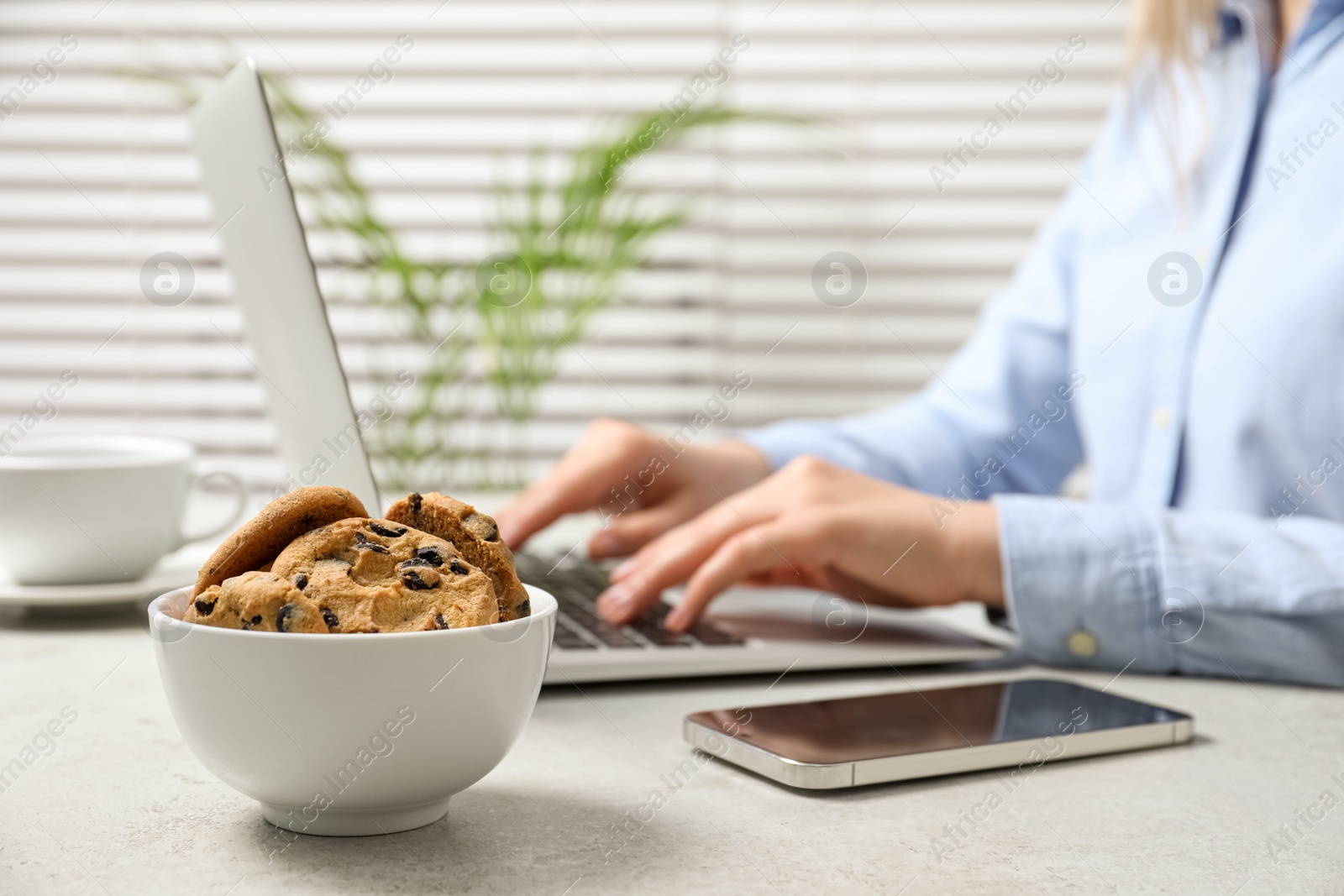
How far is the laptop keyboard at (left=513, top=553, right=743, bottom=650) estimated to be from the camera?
65 centimetres

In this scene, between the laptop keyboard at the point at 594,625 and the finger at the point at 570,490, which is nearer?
the laptop keyboard at the point at 594,625

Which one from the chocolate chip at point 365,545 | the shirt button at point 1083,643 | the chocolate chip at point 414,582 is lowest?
the shirt button at point 1083,643

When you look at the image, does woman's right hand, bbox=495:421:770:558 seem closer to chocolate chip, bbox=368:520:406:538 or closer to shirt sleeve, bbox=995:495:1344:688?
shirt sleeve, bbox=995:495:1344:688

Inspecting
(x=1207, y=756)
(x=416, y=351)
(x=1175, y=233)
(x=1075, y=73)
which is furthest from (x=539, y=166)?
(x=1207, y=756)

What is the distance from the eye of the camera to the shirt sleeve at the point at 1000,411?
111 centimetres

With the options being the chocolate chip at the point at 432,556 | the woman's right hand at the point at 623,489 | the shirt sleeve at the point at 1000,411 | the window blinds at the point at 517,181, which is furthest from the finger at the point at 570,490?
the window blinds at the point at 517,181

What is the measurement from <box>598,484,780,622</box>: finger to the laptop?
0.01 metres

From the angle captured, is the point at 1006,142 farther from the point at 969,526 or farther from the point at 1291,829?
the point at 1291,829

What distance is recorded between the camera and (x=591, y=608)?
75 cm

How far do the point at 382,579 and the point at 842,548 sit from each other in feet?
1.27

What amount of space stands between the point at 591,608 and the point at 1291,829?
0.42m

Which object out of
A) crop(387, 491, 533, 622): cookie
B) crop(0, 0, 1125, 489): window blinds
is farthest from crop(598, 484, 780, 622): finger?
crop(0, 0, 1125, 489): window blinds

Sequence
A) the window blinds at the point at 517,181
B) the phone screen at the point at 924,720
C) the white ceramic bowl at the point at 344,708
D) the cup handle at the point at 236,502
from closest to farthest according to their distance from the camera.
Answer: the white ceramic bowl at the point at 344,708 → the phone screen at the point at 924,720 → the cup handle at the point at 236,502 → the window blinds at the point at 517,181

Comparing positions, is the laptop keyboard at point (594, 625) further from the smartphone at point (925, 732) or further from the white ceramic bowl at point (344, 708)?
the white ceramic bowl at point (344, 708)
